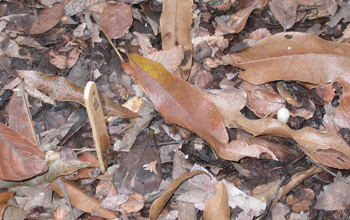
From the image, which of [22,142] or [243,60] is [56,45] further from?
[243,60]

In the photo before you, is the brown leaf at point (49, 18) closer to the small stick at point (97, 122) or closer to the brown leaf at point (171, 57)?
the brown leaf at point (171, 57)

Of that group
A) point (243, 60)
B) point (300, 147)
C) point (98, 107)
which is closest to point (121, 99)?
point (98, 107)

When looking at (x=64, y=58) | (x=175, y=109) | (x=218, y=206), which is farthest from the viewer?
(x=64, y=58)

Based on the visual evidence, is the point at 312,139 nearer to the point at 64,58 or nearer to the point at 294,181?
the point at 294,181

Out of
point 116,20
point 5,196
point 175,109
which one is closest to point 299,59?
point 175,109

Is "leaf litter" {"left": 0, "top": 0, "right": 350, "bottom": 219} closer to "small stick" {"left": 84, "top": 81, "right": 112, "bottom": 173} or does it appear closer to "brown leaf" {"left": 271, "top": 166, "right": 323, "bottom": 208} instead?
"brown leaf" {"left": 271, "top": 166, "right": 323, "bottom": 208}
